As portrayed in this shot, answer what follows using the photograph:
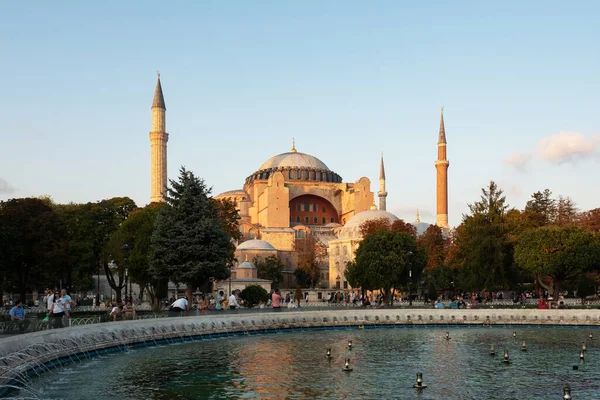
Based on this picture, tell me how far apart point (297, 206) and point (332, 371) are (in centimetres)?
7092

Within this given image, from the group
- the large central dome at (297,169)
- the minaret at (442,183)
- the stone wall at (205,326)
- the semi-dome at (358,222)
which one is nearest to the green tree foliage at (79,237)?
the stone wall at (205,326)

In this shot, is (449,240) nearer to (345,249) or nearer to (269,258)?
(345,249)

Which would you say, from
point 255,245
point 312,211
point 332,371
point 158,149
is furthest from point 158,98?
point 332,371

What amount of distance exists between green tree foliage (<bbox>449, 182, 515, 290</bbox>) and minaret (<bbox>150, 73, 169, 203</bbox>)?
110 ft

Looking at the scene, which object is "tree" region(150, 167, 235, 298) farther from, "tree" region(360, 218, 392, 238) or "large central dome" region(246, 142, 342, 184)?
"large central dome" region(246, 142, 342, 184)

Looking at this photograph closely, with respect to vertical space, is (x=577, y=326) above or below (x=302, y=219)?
below

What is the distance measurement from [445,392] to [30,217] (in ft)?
99.8

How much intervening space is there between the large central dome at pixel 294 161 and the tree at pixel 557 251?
5375 cm

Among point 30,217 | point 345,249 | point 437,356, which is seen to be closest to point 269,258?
point 345,249

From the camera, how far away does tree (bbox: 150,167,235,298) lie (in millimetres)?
31984

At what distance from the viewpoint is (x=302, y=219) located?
85.8m

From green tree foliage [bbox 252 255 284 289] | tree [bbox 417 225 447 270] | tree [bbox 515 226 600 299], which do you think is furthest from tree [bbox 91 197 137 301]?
tree [bbox 515 226 600 299]

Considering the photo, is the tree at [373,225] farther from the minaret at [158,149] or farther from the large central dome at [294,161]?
the large central dome at [294,161]

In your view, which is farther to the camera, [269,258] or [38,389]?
[269,258]
